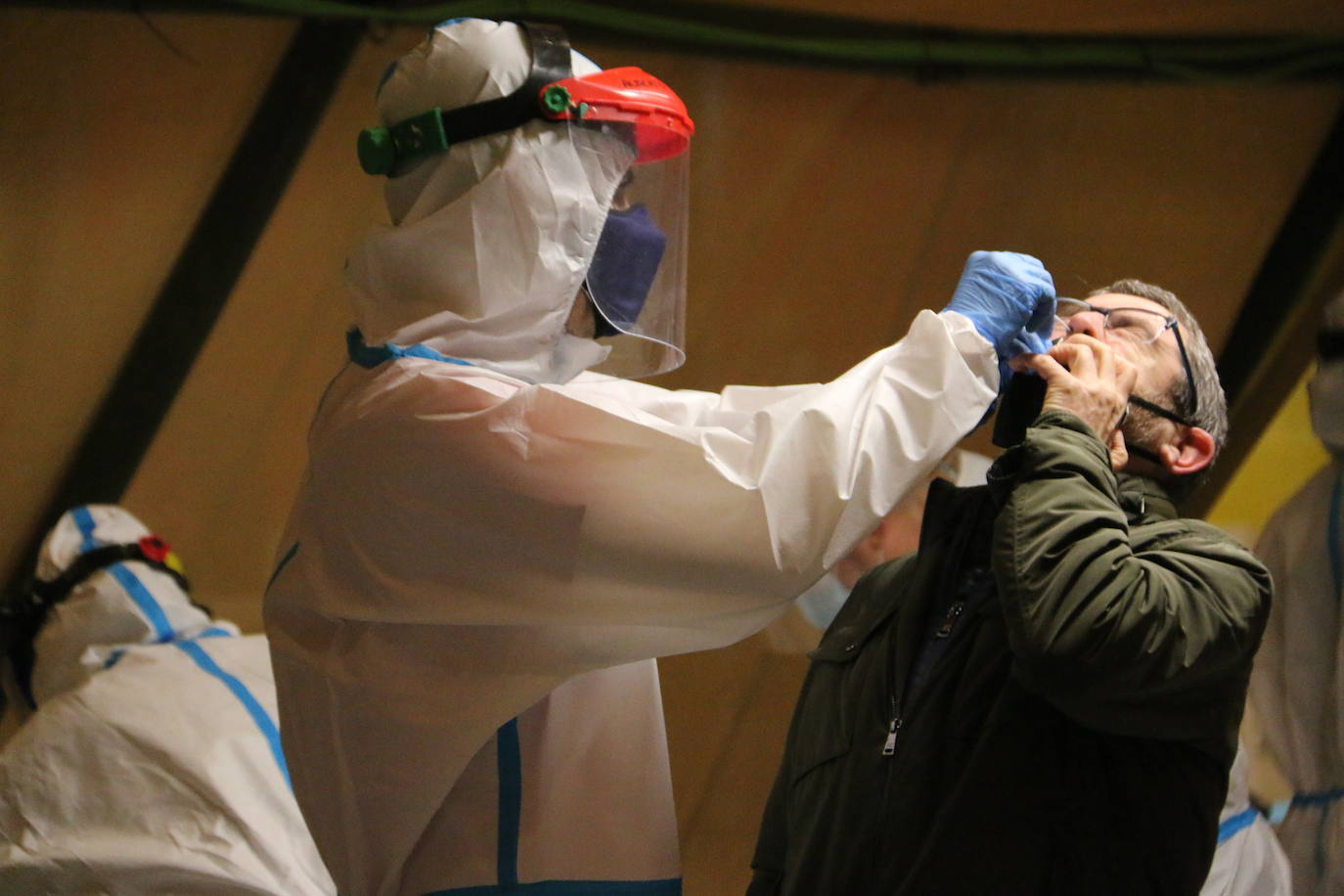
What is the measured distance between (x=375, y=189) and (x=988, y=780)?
2.22 meters

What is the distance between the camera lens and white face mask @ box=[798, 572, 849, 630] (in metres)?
2.77

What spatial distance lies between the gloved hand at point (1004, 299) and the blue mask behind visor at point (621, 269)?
1.52 feet

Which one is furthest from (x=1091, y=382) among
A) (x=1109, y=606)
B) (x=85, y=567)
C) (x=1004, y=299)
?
(x=85, y=567)

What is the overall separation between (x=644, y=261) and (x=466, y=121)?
0.31 m

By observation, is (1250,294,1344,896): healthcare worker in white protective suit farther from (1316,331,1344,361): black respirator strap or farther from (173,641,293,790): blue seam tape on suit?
(173,641,293,790): blue seam tape on suit

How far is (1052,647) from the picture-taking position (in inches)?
46.9

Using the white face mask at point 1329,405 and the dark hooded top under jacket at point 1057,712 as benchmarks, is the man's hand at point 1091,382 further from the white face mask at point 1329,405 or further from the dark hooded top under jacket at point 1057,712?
the white face mask at point 1329,405

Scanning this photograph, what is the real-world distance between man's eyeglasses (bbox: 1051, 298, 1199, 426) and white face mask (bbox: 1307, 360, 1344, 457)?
1.00m

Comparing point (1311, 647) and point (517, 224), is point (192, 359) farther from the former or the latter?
point (1311, 647)

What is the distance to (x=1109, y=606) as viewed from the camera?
1.20 m

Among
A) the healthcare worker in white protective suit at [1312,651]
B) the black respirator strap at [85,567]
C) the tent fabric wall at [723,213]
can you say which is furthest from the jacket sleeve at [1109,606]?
the black respirator strap at [85,567]

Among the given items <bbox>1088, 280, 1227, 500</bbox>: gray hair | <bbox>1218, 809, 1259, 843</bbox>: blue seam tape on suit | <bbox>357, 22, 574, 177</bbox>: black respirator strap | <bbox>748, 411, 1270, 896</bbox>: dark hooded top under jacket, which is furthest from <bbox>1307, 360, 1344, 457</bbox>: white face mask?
<bbox>357, 22, 574, 177</bbox>: black respirator strap

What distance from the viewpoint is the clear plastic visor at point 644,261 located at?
68.0 inches

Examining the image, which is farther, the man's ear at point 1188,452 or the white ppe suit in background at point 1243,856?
the white ppe suit in background at point 1243,856
